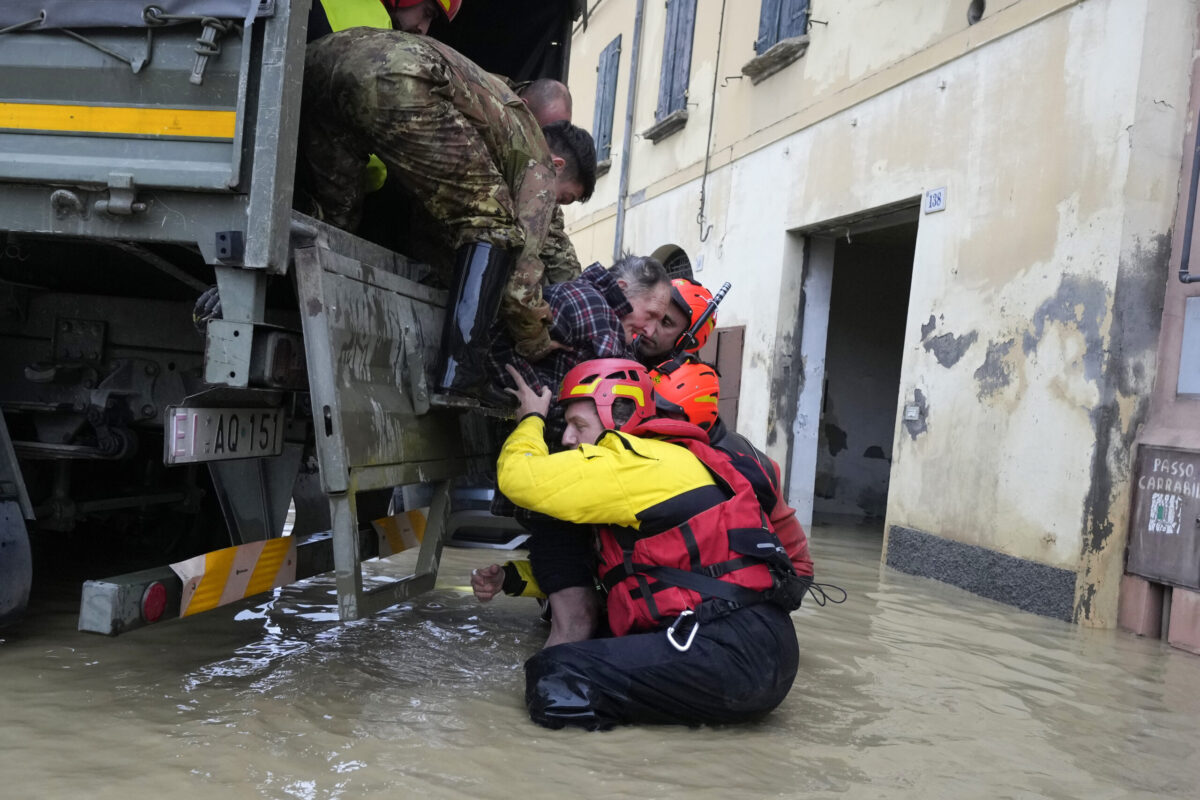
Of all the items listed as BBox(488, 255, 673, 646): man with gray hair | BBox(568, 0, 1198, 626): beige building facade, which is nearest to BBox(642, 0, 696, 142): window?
BBox(568, 0, 1198, 626): beige building facade

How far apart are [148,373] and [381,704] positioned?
4.69ft

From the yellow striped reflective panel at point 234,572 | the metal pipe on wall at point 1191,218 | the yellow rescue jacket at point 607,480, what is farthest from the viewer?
the metal pipe on wall at point 1191,218

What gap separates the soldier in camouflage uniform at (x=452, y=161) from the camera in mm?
3076

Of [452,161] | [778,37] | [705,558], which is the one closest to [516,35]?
[452,161]

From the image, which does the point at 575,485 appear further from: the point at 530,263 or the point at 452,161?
the point at 452,161

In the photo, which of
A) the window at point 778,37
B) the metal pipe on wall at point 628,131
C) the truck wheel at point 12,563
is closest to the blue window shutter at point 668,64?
the metal pipe on wall at point 628,131

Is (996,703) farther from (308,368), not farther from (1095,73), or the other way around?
(1095,73)

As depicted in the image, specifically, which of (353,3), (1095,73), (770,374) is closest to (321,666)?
(353,3)

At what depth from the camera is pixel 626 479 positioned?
10.4 feet

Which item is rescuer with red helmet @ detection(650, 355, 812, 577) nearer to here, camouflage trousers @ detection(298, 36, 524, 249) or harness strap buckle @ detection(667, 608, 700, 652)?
harness strap buckle @ detection(667, 608, 700, 652)

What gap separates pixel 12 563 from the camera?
3168 millimetres

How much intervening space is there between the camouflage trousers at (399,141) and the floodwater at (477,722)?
1.44 meters

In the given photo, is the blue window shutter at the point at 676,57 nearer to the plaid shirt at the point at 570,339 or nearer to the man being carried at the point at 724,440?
the plaid shirt at the point at 570,339

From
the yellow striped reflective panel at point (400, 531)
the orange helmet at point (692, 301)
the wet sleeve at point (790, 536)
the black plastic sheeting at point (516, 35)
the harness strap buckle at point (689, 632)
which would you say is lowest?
the harness strap buckle at point (689, 632)
